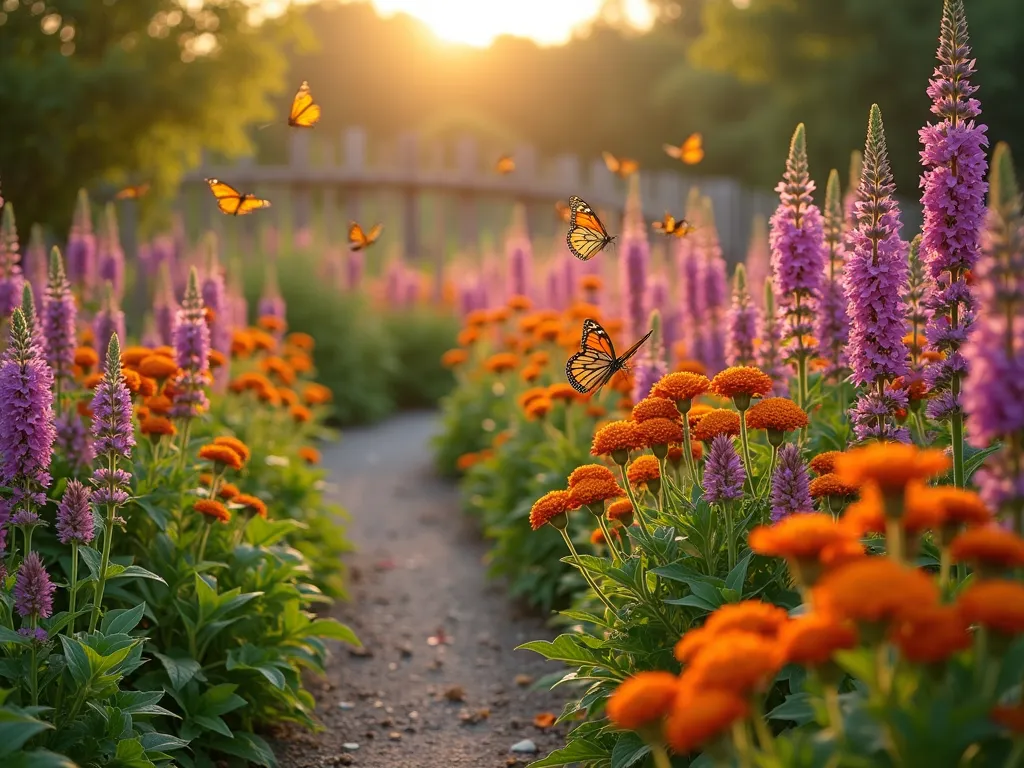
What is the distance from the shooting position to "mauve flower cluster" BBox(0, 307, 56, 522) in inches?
120

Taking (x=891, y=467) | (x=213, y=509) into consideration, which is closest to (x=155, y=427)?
(x=213, y=509)

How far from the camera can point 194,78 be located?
1041 centimetres

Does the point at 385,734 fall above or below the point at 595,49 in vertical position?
below

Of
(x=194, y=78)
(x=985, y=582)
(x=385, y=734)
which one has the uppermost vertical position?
(x=194, y=78)

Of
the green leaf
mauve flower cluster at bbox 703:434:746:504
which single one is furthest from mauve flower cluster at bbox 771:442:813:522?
the green leaf

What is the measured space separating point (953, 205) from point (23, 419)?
281 cm

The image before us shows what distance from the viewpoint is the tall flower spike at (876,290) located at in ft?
10.6

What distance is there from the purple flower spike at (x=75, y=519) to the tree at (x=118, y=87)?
7.15 m

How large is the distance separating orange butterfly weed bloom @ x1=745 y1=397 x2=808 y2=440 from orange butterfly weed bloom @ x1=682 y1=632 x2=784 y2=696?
1346 mm

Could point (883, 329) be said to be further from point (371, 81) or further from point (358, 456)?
point (371, 81)

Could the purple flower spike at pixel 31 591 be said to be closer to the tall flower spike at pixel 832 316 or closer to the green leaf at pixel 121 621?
the green leaf at pixel 121 621

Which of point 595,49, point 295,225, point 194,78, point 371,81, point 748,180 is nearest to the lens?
point 194,78

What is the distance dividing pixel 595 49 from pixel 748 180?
7.56 m

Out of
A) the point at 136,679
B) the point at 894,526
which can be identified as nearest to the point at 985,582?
the point at 894,526
